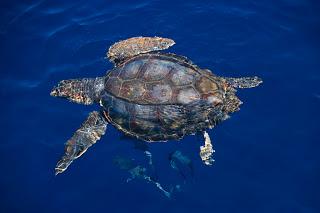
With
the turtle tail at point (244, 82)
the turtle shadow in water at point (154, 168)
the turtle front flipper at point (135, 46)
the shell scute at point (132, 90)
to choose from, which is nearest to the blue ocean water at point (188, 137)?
the turtle shadow in water at point (154, 168)

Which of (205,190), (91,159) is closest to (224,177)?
(205,190)

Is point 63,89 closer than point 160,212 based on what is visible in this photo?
No

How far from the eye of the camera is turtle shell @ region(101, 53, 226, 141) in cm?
650

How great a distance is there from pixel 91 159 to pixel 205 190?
2336mm

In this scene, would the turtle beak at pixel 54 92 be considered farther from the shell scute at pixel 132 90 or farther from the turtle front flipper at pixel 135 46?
the shell scute at pixel 132 90

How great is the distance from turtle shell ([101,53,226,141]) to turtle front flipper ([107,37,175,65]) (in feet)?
5.08

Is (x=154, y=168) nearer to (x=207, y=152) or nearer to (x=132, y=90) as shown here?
(x=207, y=152)

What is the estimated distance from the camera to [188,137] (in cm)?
712

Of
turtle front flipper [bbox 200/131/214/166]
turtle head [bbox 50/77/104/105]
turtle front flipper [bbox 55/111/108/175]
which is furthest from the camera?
turtle head [bbox 50/77/104/105]

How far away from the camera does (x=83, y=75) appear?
28.5 feet

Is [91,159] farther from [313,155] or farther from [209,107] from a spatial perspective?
[313,155]

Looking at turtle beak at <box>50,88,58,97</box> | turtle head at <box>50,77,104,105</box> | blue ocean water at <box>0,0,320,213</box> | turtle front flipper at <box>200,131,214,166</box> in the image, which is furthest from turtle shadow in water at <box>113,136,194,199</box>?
turtle beak at <box>50,88,58,97</box>

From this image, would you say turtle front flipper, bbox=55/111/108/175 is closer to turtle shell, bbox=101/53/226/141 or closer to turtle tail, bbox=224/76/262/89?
turtle shell, bbox=101/53/226/141

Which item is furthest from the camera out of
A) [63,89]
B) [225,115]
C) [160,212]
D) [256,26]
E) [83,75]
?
[256,26]
